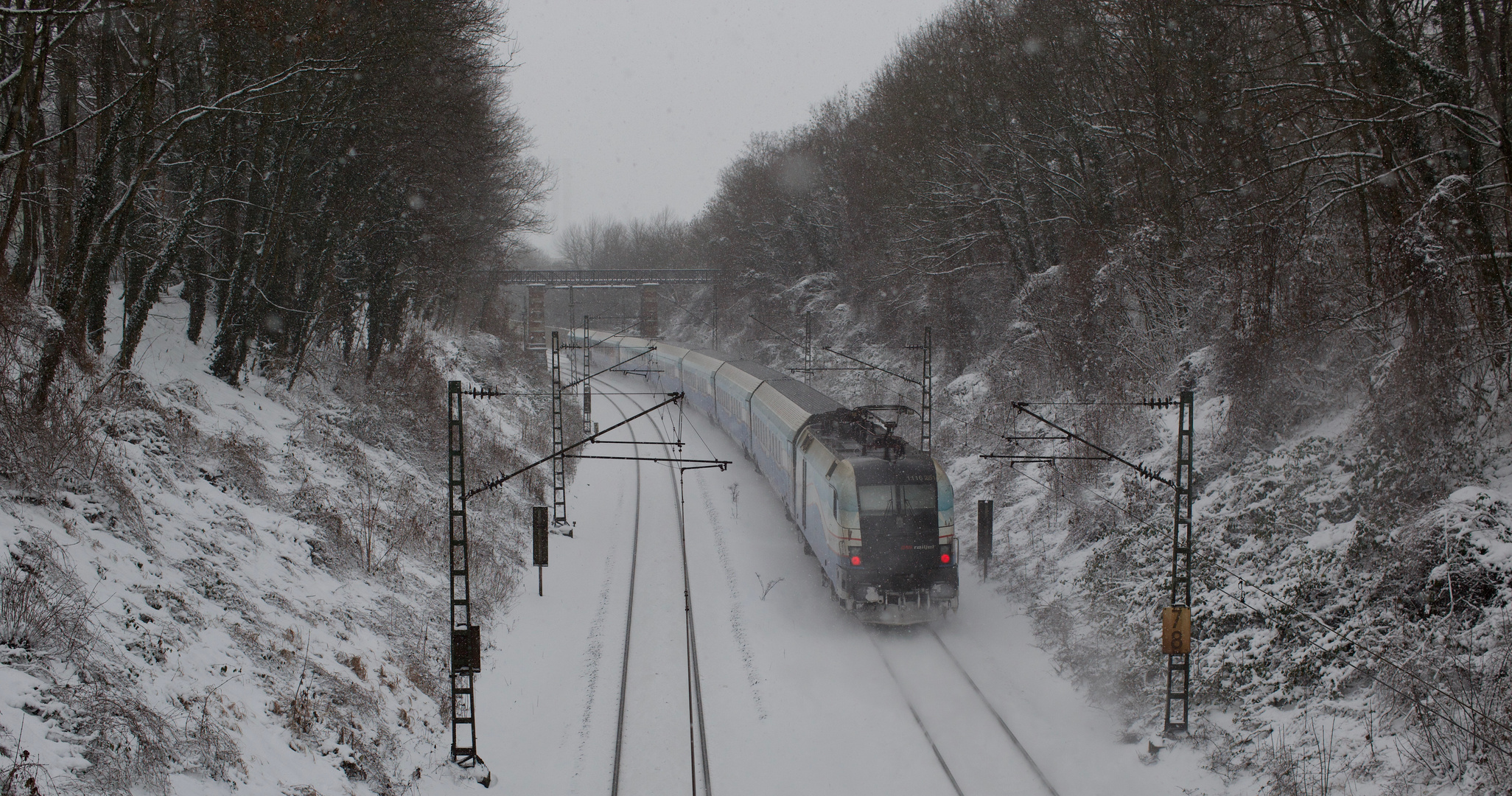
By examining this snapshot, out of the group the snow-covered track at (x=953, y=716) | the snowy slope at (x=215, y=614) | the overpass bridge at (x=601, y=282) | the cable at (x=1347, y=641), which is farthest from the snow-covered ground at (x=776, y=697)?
the overpass bridge at (x=601, y=282)

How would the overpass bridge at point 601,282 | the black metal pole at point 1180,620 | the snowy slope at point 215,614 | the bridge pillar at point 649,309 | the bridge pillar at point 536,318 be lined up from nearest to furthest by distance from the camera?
the snowy slope at point 215,614, the black metal pole at point 1180,620, the bridge pillar at point 536,318, the overpass bridge at point 601,282, the bridge pillar at point 649,309

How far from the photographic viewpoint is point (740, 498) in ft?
83.1

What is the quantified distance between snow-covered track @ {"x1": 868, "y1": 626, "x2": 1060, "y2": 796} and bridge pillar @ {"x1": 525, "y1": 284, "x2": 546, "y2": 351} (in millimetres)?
48743

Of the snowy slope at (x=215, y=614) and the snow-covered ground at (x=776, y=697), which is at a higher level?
the snowy slope at (x=215, y=614)

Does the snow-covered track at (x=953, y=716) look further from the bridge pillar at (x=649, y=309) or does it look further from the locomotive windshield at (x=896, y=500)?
the bridge pillar at (x=649, y=309)

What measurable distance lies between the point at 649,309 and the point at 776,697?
52.1 m

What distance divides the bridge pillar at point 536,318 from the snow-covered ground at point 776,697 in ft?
142

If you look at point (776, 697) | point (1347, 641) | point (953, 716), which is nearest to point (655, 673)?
point (776, 697)

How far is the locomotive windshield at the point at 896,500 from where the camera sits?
1425cm

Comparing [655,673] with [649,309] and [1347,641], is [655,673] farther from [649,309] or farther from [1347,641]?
[649,309]

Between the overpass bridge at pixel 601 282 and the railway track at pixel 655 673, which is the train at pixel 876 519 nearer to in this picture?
the railway track at pixel 655 673

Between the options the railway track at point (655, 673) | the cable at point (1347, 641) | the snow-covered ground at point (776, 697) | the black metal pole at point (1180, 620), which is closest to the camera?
the cable at point (1347, 641)

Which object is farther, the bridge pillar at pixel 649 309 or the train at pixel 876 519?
the bridge pillar at pixel 649 309

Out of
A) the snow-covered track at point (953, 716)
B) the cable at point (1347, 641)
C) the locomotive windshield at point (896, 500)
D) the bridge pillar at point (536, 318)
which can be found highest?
the bridge pillar at point (536, 318)
